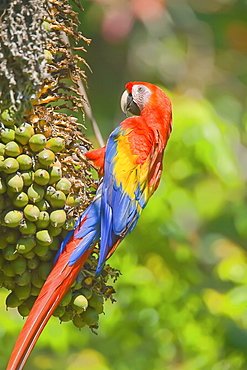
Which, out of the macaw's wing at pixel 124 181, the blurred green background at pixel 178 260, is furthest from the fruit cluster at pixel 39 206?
the blurred green background at pixel 178 260

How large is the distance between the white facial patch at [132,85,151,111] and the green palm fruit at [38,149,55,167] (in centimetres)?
84

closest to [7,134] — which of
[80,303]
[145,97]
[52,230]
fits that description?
[52,230]

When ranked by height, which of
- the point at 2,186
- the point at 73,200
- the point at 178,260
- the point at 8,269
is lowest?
the point at 178,260

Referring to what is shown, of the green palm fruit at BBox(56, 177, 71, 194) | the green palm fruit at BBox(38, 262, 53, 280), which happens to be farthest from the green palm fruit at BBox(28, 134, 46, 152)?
the green palm fruit at BBox(38, 262, 53, 280)

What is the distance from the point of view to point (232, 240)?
3.88 meters

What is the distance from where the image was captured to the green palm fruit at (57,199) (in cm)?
161

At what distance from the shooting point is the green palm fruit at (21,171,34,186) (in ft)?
5.13

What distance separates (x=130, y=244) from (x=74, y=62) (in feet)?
5.26

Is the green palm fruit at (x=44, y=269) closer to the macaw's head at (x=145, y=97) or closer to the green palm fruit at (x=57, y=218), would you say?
the green palm fruit at (x=57, y=218)

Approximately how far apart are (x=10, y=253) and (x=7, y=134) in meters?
0.29

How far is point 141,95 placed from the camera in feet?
7.86

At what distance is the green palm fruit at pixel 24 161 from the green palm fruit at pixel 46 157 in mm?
27

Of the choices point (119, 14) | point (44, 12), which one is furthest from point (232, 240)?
point (44, 12)

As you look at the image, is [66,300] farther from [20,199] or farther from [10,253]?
[20,199]
